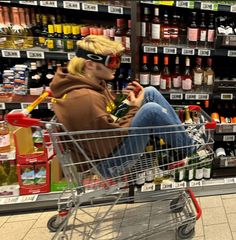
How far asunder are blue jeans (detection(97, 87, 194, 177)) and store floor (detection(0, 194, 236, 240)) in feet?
2.05

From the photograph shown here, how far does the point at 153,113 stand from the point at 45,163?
1.00 meters

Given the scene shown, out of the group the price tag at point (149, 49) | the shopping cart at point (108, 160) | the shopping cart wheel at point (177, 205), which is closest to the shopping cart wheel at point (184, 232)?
the shopping cart at point (108, 160)

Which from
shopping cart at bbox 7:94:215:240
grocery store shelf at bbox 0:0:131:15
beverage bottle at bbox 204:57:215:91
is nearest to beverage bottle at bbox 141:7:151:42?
grocery store shelf at bbox 0:0:131:15

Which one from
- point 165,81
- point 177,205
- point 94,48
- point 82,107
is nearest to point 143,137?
point 82,107

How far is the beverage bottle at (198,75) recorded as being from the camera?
2.27 m

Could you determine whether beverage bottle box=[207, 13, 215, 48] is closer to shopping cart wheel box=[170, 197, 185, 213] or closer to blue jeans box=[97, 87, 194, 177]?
blue jeans box=[97, 87, 194, 177]

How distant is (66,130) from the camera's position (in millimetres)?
1231

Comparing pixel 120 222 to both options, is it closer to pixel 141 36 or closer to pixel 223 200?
pixel 223 200

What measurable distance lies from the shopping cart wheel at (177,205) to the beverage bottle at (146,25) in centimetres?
121

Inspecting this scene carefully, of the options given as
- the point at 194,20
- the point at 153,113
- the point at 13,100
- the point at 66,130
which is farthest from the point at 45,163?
the point at 194,20

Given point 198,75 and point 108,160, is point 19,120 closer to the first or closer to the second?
point 108,160

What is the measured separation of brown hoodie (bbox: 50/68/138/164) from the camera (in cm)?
124

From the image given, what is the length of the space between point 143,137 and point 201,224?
0.86 m

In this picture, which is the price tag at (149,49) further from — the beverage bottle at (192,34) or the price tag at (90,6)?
the price tag at (90,6)
